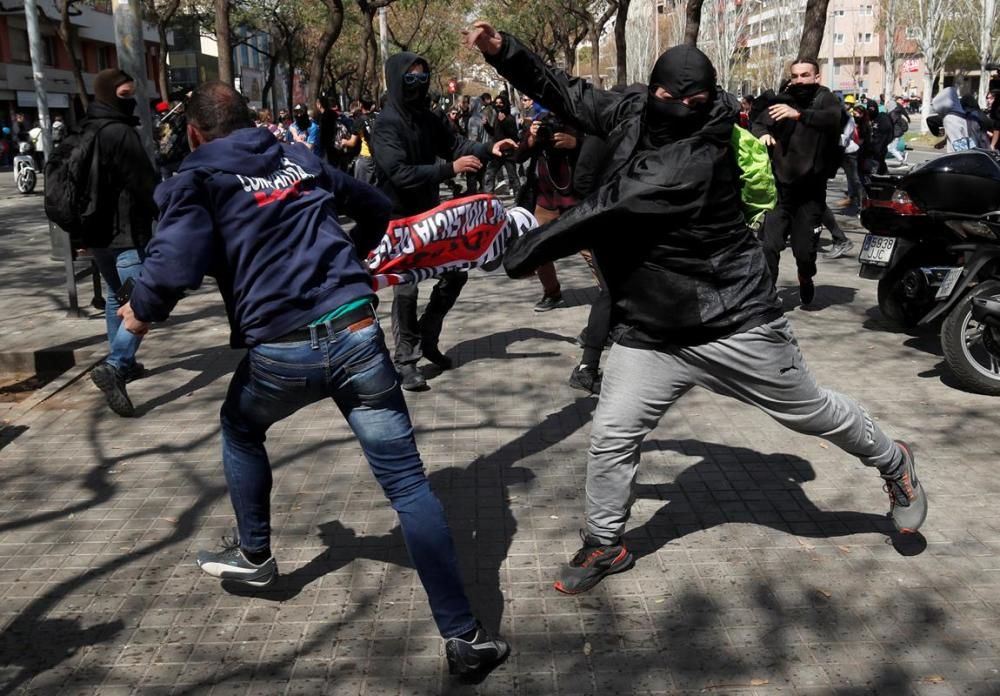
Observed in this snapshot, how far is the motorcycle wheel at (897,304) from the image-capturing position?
286 inches

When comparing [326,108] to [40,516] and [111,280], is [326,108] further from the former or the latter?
[40,516]

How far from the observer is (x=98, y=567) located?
13.7 feet

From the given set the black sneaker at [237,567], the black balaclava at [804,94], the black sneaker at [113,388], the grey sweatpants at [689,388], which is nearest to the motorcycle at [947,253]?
the black balaclava at [804,94]

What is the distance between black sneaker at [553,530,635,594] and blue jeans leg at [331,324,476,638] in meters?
0.64

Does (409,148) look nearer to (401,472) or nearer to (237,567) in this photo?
(237,567)

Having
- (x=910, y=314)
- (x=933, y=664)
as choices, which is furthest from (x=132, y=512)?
(x=910, y=314)

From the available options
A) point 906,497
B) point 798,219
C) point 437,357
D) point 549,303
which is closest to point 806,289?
point 798,219

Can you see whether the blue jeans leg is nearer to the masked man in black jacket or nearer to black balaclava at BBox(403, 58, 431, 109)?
the masked man in black jacket

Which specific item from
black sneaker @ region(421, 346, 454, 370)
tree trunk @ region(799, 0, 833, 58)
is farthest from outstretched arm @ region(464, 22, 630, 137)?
tree trunk @ region(799, 0, 833, 58)

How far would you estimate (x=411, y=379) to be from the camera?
21.9 feet

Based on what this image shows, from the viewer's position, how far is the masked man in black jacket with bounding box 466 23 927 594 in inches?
135

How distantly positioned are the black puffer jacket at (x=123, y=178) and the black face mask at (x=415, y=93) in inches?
67.6

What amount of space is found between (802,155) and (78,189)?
520 centimetres

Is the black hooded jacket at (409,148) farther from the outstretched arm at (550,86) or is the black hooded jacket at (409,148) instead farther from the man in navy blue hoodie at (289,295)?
the man in navy blue hoodie at (289,295)
